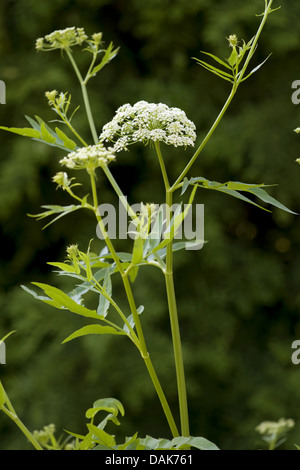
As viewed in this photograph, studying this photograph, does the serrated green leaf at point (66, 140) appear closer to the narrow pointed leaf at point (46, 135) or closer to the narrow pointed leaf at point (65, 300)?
the narrow pointed leaf at point (46, 135)

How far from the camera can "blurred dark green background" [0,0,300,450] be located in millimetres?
2168

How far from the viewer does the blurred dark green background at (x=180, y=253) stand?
2.17m

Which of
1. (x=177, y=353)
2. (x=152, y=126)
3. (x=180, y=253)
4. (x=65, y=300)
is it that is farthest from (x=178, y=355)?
(x=180, y=253)

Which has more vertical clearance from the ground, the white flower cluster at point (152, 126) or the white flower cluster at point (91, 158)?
the white flower cluster at point (152, 126)

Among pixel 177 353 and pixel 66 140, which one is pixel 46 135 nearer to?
pixel 66 140

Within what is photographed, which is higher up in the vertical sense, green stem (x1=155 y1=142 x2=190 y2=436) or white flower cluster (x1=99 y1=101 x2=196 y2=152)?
white flower cluster (x1=99 y1=101 x2=196 y2=152)

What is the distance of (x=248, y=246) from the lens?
95.2 inches

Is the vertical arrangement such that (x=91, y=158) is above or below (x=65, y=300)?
above

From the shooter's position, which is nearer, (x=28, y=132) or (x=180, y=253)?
(x=28, y=132)

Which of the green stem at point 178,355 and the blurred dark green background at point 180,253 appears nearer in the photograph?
the green stem at point 178,355

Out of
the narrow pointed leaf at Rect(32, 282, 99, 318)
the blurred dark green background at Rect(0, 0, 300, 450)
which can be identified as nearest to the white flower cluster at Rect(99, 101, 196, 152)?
the narrow pointed leaf at Rect(32, 282, 99, 318)

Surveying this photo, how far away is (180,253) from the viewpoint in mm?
2236

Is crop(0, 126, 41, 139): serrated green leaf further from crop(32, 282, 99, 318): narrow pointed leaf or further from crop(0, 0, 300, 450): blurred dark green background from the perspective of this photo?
crop(0, 0, 300, 450): blurred dark green background

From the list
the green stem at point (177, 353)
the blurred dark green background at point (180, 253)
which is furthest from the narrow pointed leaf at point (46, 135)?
the blurred dark green background at point (180, 253)
